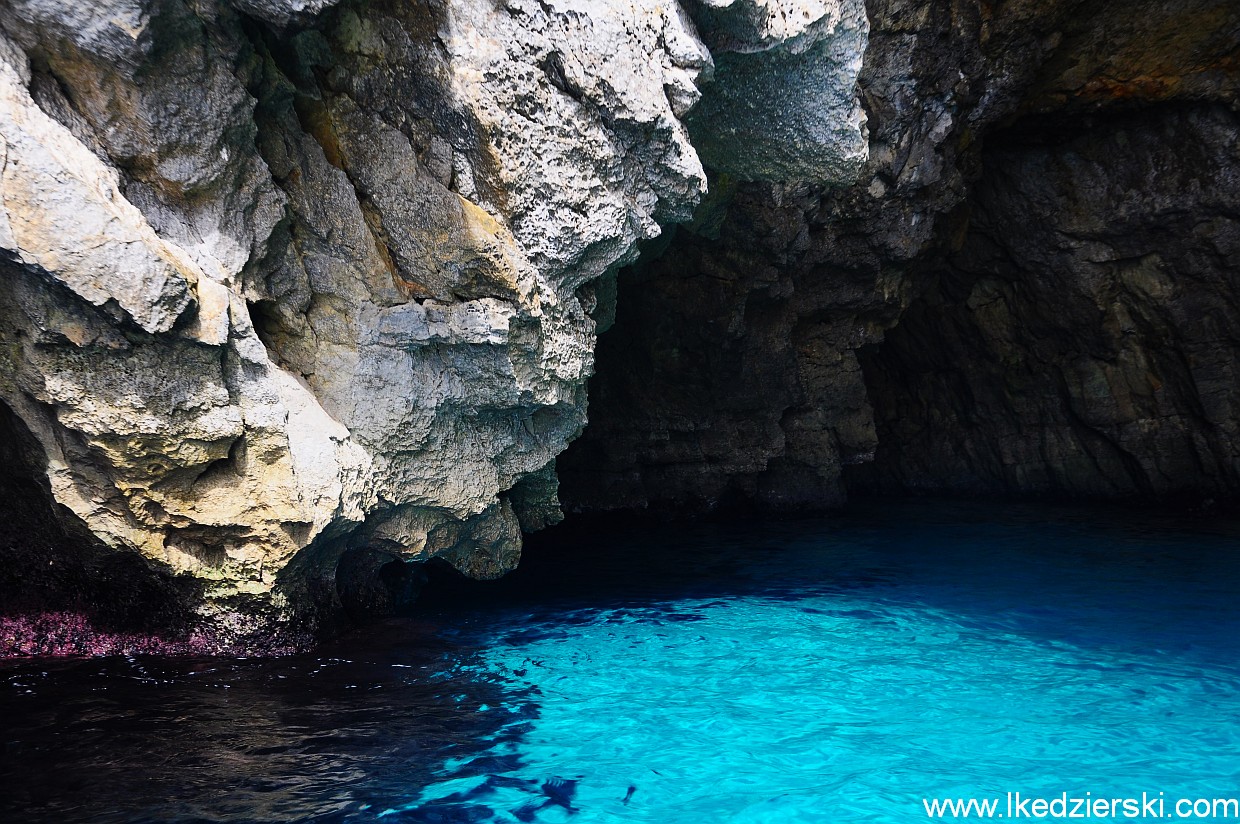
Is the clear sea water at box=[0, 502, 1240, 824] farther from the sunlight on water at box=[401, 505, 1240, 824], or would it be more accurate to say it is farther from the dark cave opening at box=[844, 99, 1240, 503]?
the dark cave opening at box=[844, 99, 1240, 503]

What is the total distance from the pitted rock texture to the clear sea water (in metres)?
0.96

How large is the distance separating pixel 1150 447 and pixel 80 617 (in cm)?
1296

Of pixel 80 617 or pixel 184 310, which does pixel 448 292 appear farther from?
pixel 80 617

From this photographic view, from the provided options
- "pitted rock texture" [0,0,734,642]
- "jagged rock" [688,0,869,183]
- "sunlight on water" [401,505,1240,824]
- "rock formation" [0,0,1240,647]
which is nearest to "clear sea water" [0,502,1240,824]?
"sunlight on water" [401,505,1240,824]

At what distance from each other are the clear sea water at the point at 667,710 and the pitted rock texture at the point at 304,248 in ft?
3.16

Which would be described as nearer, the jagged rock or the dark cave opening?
the jagged rock

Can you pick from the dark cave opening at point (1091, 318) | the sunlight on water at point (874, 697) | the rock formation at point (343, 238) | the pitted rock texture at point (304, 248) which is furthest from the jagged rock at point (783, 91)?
the dark cave opening at point (1091, 318)

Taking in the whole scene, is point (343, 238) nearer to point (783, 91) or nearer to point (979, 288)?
point (783, 91)

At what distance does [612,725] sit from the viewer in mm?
5668

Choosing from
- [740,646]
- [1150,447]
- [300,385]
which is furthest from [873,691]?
[1150,447]

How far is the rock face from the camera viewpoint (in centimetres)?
1024

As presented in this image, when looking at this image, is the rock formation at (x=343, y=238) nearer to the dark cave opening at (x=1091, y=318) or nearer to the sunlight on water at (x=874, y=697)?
the sunlight on water at (x=874, y=697)

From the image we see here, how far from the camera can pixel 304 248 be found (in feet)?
20.8

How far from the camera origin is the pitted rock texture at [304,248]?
16.5 feet
